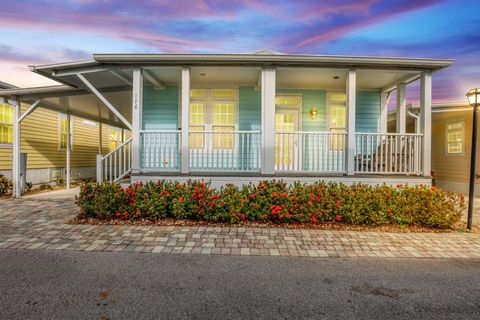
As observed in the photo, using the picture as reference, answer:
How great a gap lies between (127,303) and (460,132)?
11970 millimetres

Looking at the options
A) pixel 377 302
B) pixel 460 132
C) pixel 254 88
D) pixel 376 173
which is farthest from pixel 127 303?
pixel 460 132

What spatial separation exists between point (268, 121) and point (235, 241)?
3354mm

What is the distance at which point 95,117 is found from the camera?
12477mm

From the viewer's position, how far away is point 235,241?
425 centimetres

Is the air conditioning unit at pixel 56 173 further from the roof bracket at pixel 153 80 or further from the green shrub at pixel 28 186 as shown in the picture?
the roof bracket at pixel 153 80

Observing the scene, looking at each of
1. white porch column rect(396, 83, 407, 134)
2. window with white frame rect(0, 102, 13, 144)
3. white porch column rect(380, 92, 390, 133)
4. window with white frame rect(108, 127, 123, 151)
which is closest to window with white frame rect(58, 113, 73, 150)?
window with white frame rect(0, 102, 13, 144)

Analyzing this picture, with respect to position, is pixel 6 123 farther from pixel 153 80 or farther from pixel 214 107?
pixel 214 107

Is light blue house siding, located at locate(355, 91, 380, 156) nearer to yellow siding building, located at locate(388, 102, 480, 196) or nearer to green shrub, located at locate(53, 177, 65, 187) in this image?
yellow siding building, located at locate(388, 102, 480, 196)

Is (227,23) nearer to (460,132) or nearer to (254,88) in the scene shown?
(254,88)

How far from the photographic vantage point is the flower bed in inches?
203

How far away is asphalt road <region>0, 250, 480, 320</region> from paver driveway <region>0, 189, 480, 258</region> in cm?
27

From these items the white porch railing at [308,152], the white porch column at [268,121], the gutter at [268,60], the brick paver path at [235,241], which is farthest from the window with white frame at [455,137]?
the white porch column at [268,121]

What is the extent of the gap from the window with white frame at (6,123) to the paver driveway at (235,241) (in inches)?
243

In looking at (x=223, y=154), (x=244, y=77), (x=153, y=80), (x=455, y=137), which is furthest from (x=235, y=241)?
(x=455, y=137)
